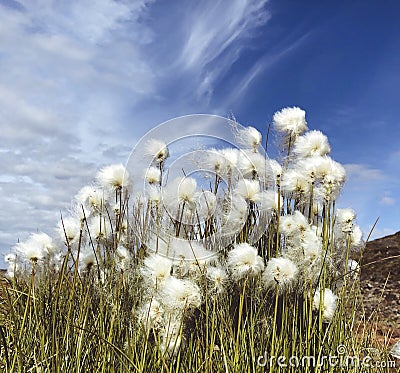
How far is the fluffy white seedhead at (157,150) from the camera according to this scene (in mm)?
3084

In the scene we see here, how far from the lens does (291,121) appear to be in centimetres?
315

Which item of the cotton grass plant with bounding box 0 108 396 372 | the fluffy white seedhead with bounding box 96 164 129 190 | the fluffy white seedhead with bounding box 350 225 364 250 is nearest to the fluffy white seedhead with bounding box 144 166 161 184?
the cotton grass plant with bounding box 0 108 396 372

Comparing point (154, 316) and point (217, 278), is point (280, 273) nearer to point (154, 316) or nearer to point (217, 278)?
point (217, 278)

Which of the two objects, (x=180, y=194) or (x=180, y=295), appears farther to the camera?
(x=180, y=194)

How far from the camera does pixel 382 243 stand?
11.8 metres

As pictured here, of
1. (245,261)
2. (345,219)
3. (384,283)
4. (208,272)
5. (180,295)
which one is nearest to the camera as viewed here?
(180,295)

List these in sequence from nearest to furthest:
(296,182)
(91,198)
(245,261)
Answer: (245,261)
(296,182)
(91,198)

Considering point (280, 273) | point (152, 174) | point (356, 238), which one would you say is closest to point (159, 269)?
point (280, 273)

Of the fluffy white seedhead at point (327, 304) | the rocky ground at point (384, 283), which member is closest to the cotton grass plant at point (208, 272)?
the fluffy white seedhead at point (327, 304)

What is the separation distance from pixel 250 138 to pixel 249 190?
41 cm

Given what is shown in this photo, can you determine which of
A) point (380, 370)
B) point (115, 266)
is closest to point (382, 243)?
point (380, 370)

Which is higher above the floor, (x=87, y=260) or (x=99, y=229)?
(x=99, y=229)

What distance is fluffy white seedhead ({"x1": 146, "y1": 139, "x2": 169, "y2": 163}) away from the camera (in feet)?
10.1

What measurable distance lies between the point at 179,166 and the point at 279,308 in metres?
1.06
